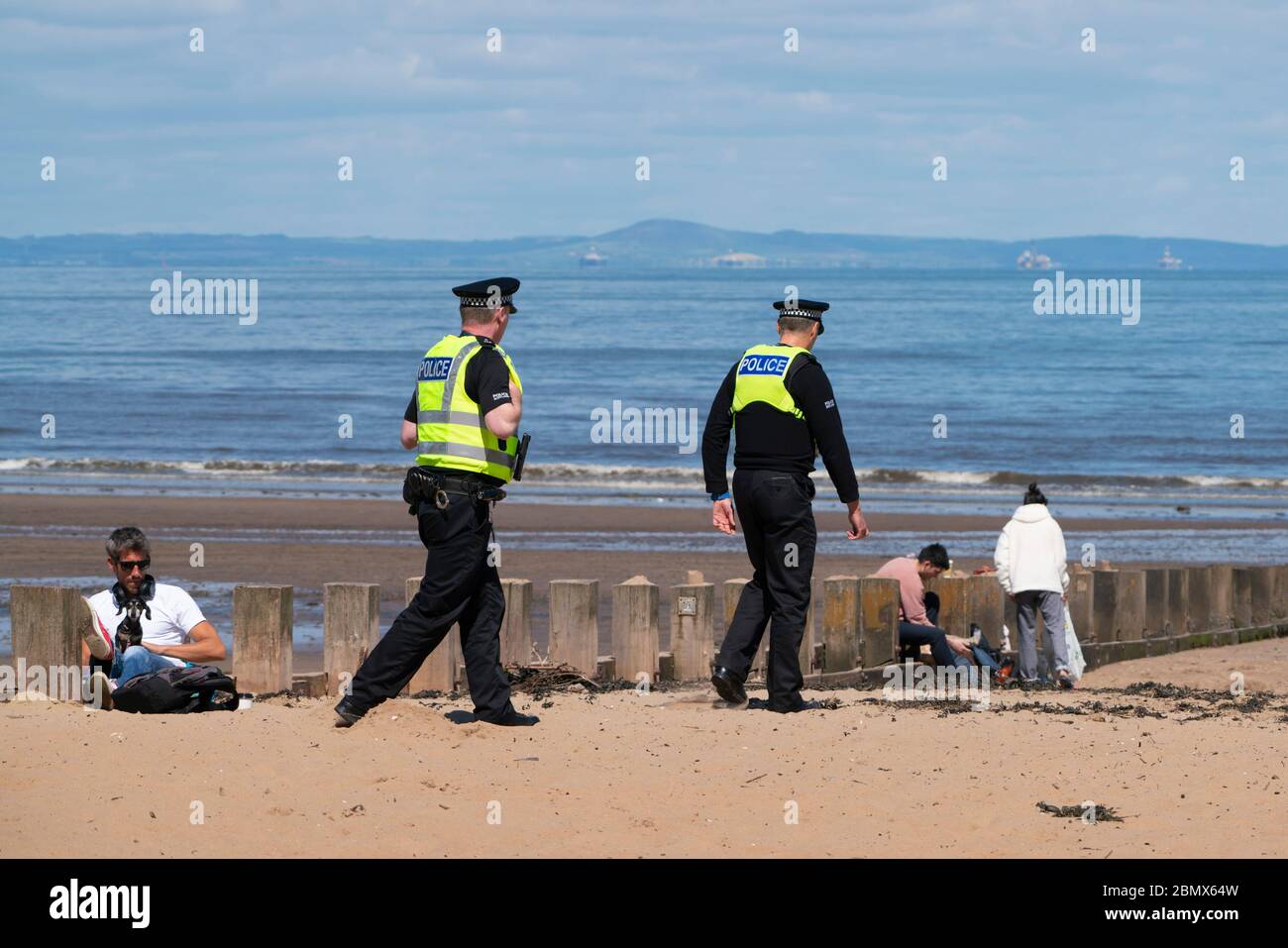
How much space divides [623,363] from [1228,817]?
52.4 meters

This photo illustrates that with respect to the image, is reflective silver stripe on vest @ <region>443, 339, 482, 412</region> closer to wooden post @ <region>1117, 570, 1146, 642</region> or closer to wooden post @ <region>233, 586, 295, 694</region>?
wooden post @ <region>233, 586, 295, 694</region>

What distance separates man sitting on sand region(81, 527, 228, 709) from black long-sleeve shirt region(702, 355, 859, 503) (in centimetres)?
239

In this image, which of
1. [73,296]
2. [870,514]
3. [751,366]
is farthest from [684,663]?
[73,296]

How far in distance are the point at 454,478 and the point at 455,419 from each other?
244mm

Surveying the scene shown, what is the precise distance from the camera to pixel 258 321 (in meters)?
80.9

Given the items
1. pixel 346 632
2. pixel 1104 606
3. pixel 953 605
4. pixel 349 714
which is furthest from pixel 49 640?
pixel 1104 606

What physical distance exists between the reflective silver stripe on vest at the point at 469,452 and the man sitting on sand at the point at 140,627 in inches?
53.6

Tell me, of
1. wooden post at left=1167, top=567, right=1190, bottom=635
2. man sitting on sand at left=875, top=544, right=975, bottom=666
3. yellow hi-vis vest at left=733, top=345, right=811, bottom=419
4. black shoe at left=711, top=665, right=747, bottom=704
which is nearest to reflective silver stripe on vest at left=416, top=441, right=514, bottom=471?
yellow hi-vis vest at left=733, top=345, right=811, bottom=419

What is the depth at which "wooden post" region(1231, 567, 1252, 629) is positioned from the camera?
11906 millimetres

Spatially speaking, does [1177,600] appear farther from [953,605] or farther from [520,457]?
[520,457]

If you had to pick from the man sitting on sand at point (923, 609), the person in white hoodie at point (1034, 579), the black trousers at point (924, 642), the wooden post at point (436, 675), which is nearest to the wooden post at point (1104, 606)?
the person in white hoodie at point (1034, 579)

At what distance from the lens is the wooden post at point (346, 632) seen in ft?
26.2

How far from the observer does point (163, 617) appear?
24.1 ft

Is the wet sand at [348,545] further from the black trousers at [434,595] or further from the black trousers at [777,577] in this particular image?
the black trousers at [434,595]
